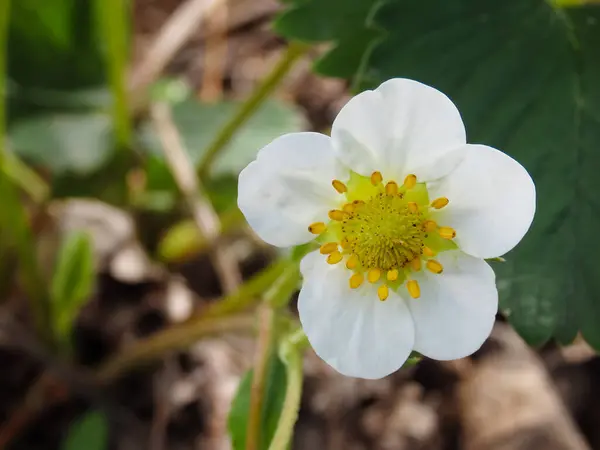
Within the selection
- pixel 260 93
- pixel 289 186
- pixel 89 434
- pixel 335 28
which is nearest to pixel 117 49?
pixel 260 93

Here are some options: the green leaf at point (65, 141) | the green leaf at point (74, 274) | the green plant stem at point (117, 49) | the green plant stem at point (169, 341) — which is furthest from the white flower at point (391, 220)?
the green leaf at point (65, 141)

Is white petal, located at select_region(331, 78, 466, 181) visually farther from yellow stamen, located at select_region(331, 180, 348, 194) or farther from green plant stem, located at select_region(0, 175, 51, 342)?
green plant stem, located at select_region(0, 175, 51, 342)

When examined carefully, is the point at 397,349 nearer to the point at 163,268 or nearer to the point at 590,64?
the point at 590,64

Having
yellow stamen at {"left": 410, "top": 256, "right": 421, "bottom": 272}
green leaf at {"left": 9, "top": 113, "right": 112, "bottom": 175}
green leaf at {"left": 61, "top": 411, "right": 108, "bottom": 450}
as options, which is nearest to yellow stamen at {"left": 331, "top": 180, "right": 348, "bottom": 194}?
yellow stamen at {"left": 410, "top": 256, "right": 421, "bottom": 272}

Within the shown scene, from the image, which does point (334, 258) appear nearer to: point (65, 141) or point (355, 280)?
point (355, 280)

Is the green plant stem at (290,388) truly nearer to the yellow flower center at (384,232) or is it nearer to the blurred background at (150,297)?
the yellow flower center at (384,232)
